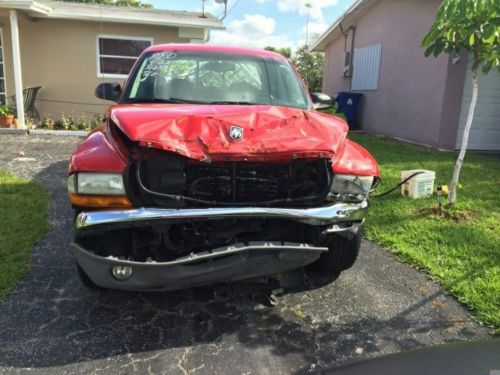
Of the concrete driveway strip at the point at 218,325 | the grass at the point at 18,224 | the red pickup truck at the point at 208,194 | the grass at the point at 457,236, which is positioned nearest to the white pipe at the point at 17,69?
the grass at the point at 18,224

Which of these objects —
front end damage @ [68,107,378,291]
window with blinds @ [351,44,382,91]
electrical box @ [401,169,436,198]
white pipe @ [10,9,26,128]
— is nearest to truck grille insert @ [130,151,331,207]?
front end damage @ [68,107,378,291]

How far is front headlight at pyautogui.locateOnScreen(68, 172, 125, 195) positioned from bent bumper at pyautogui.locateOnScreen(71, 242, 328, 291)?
13.0 inches

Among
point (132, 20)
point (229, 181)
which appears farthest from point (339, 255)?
point (132, 20)

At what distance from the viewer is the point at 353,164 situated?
9.64ft

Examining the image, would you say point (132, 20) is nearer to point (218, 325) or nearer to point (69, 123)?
point (69, 123)

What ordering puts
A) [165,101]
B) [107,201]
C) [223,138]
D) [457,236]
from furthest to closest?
[457,236]
[165,101]
[223,138]
[107,201]

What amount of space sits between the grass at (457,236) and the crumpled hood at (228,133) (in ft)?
5.51

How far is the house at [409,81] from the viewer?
990 cm

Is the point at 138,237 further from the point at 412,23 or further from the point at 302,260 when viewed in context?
the point at 412,23

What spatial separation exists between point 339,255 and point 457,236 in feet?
5.93

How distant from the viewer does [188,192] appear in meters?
2.72

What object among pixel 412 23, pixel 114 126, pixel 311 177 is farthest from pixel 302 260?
pixel 412 23

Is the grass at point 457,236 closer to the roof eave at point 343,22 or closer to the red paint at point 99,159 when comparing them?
the red paint at point 99,159

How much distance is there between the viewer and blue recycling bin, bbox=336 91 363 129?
46.0 ft
